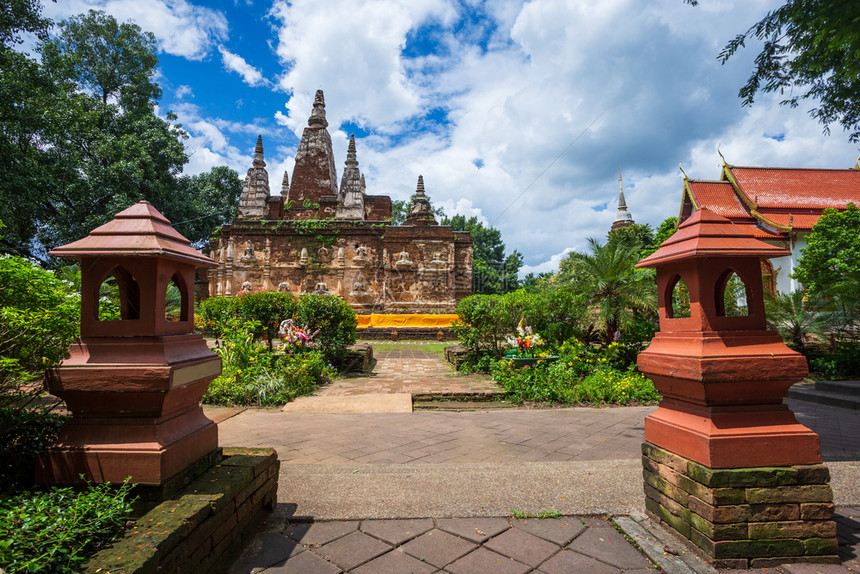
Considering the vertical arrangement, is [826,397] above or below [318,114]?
below

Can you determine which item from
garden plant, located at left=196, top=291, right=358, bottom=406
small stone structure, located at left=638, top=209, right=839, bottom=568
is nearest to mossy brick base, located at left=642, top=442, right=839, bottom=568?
small stone structure, located at left=638, top=209, right=839, bottom=568

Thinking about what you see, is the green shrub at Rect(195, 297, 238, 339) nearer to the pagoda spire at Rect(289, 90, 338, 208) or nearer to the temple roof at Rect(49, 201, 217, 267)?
the temple roof at Rect(49, 201, 217, 267)

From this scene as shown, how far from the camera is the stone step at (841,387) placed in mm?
6863

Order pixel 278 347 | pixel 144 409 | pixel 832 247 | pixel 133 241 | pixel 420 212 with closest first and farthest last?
pixel 144 409 < pixel 133 241 < pixel 278 347 < pixel 832 247 < pixel 420 212

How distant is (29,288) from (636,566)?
3.38 metres

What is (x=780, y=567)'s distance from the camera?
201cm

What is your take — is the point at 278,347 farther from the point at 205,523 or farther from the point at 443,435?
the point at 205,523

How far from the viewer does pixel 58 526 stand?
4.90 feet

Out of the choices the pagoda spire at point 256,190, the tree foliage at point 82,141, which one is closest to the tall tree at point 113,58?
the tree foliage at point 82,141

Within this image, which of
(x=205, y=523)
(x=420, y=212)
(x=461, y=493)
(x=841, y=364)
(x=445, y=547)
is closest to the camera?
(x=205, y=523)

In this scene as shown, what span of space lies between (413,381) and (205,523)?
6295mm

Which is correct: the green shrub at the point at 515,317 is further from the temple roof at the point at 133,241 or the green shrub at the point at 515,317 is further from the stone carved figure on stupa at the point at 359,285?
the stone carved figure on stupa at the point at 359,285

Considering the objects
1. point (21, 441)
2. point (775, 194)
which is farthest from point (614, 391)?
point (775, 194)

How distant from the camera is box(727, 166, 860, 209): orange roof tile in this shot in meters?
19.7
